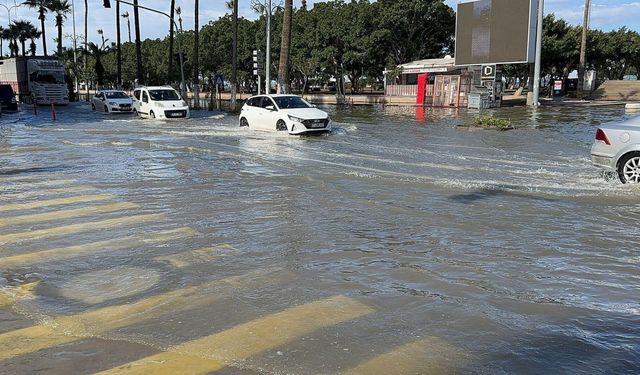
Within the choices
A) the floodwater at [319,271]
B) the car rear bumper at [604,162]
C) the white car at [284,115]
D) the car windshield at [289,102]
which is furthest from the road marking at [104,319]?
the car windshield at [289,102]

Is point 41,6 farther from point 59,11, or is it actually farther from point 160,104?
point 160,104

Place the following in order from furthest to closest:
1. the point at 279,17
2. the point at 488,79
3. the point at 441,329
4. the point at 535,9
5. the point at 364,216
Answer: the point at 279,17
the point at 488,79
the point at 535,9
the point at 364,216
the point at 441,329

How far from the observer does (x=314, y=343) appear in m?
4.08

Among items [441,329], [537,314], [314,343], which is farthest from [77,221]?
[537,314]

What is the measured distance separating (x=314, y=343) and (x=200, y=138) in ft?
52.8

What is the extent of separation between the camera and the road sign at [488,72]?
125ft

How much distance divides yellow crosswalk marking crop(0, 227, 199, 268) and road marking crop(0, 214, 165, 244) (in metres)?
0.68

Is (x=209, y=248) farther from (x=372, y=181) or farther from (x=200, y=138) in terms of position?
(x=200, y=138)

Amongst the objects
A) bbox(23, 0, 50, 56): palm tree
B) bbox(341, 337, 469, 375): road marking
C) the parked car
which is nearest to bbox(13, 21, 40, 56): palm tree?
bbox(23, 0, 50, 56): palm tree

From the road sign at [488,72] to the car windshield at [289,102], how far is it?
2142 centimetres

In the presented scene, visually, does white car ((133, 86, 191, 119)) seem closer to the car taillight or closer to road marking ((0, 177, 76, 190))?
road marking ((0, 177, 76, 190))

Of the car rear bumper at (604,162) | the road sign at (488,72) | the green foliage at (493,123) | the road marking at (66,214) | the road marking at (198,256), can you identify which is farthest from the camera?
the road sign at (488,72)

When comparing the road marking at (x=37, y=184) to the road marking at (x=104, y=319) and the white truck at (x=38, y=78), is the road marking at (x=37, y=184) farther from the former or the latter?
the white truck at (x=38, y=78)

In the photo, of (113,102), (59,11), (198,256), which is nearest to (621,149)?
(198,256)
